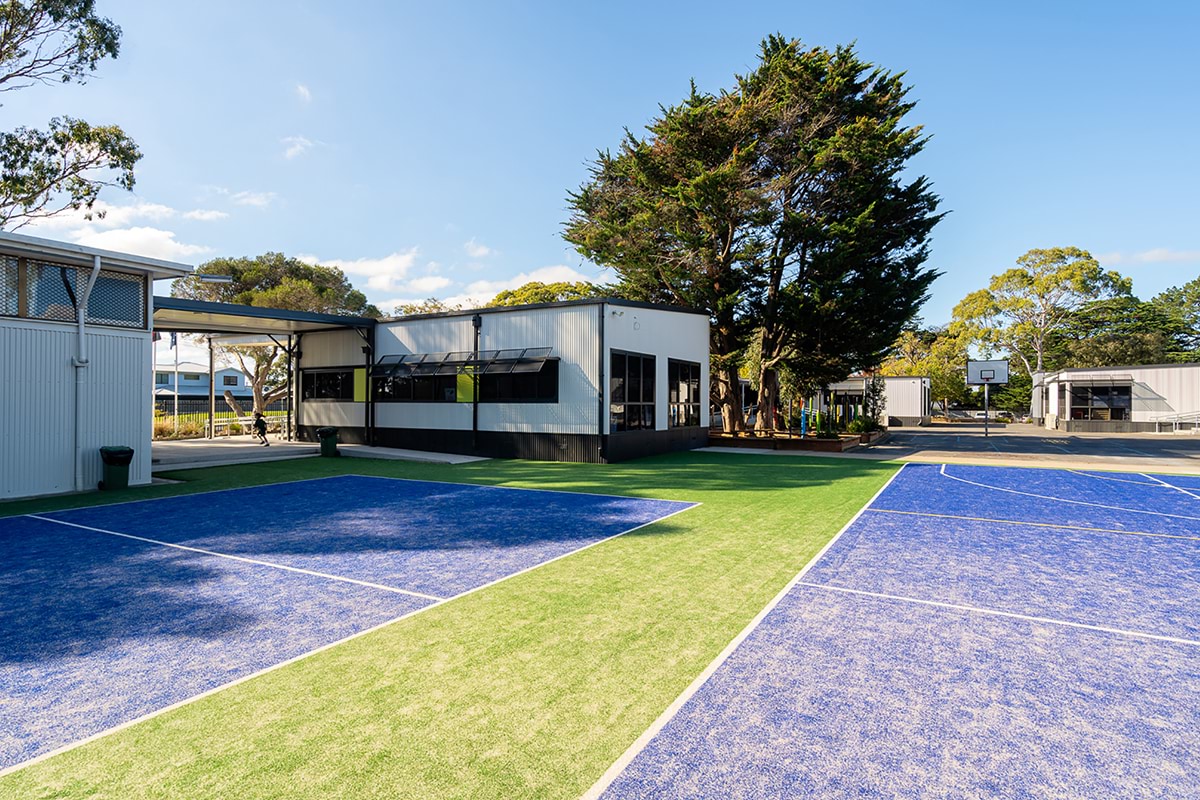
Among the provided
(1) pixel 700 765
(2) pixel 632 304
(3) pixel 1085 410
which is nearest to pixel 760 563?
(1) pixel 700 765

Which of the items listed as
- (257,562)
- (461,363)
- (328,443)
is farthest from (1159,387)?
(257,562)

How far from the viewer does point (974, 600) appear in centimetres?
558

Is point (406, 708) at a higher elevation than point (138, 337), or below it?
below

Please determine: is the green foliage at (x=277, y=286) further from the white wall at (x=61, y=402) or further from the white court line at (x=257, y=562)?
the white court line at (x=257, y=562)

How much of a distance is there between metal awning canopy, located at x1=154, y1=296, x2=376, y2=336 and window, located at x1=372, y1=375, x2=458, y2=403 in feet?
7.48

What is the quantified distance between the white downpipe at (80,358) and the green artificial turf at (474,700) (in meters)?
11.0

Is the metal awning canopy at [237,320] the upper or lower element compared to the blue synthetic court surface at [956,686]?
upper

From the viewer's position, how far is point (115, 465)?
12086 millimetres

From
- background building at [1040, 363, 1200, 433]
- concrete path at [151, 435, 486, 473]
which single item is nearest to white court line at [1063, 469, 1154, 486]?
concrete path at [151, 435, 486, 473]

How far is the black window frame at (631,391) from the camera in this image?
1742 centimetres

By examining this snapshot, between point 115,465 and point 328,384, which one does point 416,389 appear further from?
point 115,465

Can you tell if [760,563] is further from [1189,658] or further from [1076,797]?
[1076,797]

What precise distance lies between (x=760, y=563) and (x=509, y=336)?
13.3m

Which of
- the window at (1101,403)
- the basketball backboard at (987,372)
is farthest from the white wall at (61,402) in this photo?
the window at (1101,403)
